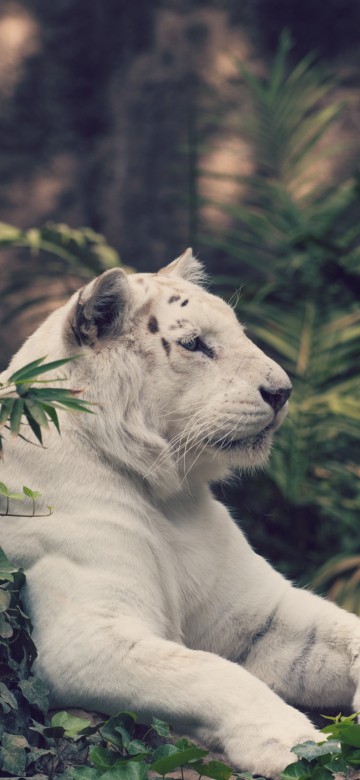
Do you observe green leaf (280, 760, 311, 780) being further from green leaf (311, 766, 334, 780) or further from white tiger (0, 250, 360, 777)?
white tiger (0, 250, 360, 777)

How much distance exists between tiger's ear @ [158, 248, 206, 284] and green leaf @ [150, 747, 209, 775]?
178 cm

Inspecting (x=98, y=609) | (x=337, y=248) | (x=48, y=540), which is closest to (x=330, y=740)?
(x=98, y=609)

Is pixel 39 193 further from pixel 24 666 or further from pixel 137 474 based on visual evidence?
pixel 24 666

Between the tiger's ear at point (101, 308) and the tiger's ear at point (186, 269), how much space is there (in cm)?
52

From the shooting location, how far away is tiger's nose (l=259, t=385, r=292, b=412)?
10.2ft

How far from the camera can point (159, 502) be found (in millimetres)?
3221

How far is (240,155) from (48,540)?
4.79 metres

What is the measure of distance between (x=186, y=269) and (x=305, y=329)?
80.5 inches

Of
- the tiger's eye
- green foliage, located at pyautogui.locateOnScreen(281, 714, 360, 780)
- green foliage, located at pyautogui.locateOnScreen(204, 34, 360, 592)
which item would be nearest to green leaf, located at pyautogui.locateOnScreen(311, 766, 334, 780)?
green foliage, located at pyautogui.locateOnScreen(281, 714, 360, 780)

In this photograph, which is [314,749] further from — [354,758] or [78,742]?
[78,742]

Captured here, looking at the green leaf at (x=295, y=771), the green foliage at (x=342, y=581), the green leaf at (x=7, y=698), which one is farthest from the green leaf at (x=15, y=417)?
the green foliage at (x=342, y=581)

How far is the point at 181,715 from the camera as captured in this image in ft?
8.70

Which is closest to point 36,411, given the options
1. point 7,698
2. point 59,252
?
point 7,698

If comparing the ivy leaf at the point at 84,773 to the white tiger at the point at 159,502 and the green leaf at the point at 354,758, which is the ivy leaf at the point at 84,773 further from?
the green leaf at the point at 354,758
